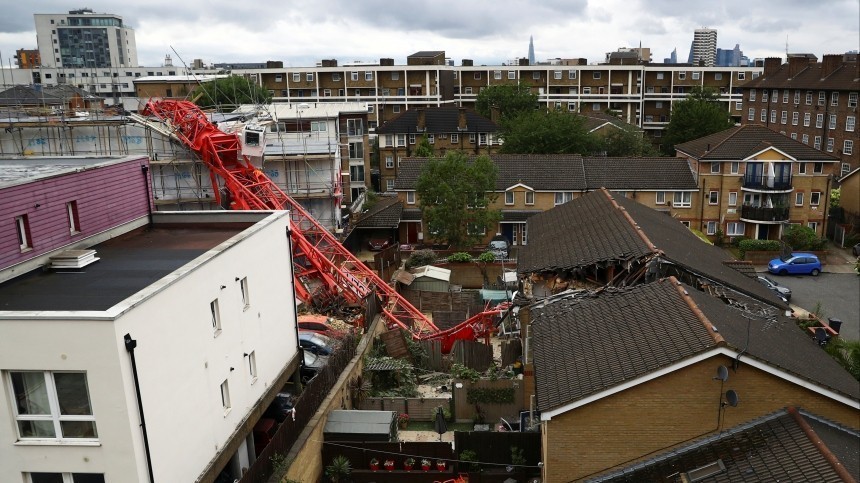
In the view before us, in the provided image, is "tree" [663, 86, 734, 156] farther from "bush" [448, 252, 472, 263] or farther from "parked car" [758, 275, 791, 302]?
"bush" [448, 252, 472, 263]

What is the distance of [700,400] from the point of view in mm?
12680

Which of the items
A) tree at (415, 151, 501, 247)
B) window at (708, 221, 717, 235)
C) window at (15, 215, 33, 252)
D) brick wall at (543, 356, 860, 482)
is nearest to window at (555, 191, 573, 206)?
tree at (415, 151, 501, 247)

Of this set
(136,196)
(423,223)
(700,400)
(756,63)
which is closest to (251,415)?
(136,196)

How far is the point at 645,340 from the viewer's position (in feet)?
44.9

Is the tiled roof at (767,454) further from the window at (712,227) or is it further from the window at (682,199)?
the window at (712,227)

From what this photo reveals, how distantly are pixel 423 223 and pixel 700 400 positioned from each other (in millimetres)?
31597

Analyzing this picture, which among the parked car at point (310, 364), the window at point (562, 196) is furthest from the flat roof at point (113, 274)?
the window at point (562, 196)

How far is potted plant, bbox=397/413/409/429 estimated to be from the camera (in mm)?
21250

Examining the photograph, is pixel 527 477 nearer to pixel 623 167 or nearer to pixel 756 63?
pixel 623 167

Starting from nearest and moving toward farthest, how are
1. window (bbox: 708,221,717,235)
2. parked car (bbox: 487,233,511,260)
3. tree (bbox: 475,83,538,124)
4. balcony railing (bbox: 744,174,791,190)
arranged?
parked car (bbox: 487,233,511,260), balcony railing (bbox: 744,174,791,190), window (bbox: 708,221,717,235), tree (bbox: 475,83,538,124)

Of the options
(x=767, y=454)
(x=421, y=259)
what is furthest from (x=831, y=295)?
(x=767, y=454)

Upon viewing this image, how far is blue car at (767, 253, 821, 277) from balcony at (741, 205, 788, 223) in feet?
17.1

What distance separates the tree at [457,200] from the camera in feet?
128

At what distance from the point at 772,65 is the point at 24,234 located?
71.6m
